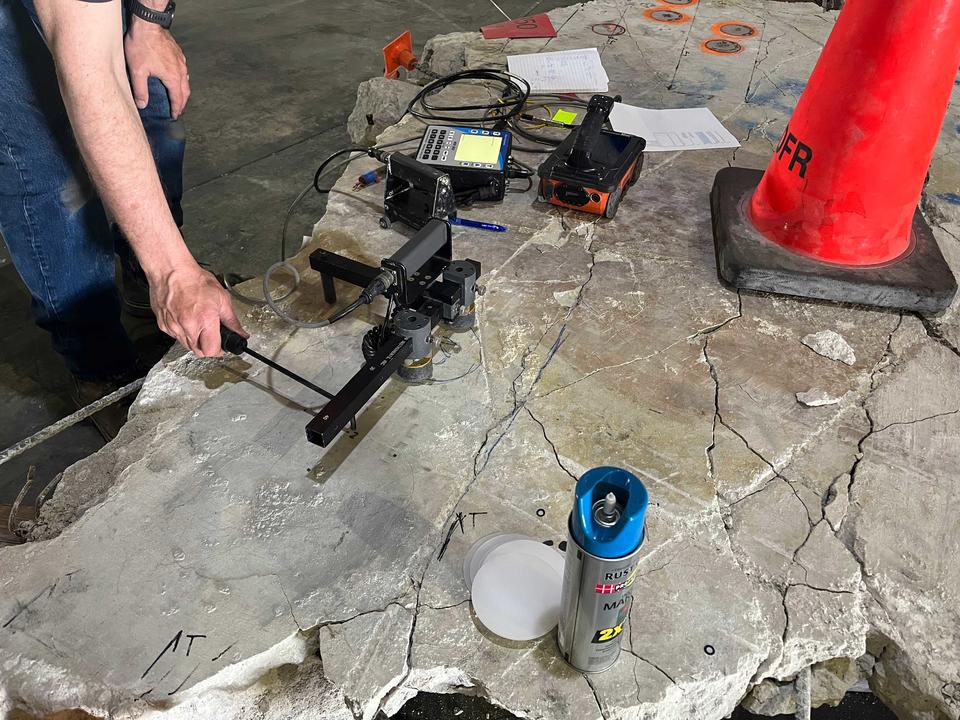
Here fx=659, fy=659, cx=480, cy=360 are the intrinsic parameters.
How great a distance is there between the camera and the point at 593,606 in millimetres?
820

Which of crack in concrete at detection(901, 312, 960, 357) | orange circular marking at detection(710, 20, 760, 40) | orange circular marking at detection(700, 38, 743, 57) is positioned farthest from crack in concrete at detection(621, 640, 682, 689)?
orange circular marking at detection(710, 20, 760, 40)

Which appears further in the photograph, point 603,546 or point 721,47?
point 721,47

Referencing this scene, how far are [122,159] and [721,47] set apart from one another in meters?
2.43

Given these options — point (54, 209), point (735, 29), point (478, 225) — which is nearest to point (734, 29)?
point (735, 29)

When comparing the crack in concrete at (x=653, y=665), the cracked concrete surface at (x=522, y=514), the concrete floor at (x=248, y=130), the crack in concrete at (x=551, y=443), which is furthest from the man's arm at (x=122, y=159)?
the crack in concrete at (x=653, y=665)

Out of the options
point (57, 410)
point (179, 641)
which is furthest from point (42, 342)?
point (179, 641)

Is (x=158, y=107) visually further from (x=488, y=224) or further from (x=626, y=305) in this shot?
(x=626, y=305)

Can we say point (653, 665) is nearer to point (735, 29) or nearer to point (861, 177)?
point (861, 177)

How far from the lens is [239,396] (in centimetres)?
129

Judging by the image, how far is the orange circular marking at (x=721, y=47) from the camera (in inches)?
105

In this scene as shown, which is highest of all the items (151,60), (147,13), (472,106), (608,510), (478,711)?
(147,13)

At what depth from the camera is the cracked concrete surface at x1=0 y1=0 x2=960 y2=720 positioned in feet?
3.07

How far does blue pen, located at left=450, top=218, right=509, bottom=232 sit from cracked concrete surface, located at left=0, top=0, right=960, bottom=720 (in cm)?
13

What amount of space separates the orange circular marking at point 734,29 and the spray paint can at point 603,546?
8.84 ft
